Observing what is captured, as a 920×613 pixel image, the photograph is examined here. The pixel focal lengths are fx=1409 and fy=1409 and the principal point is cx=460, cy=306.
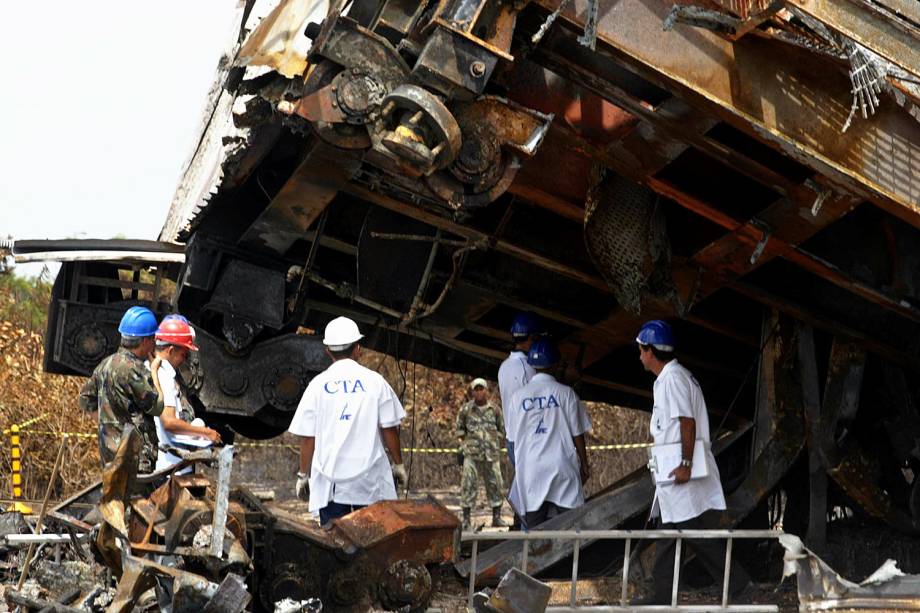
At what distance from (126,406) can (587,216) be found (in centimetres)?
263

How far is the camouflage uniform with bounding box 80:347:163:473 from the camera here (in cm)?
715

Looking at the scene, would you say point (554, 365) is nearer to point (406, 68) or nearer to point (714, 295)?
point (714, 295)

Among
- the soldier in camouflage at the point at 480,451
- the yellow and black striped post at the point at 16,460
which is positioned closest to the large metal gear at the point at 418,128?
the yellow and black striped post at the point at 16,460

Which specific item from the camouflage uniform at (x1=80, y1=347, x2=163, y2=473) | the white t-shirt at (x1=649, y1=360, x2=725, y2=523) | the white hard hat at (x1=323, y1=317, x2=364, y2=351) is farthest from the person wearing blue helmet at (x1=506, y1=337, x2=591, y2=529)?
the camouflage uniform at (x1=80, y1=347, x2=163, y2=473)

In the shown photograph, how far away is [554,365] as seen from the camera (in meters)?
9.35

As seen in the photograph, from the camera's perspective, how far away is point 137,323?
24.7 feet

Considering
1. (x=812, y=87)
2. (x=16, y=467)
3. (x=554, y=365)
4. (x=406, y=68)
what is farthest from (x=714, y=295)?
(x=16, y=467)

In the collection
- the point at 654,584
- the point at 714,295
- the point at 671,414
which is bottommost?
the point at 654,584

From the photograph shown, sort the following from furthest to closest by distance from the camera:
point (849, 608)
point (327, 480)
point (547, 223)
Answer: point (547, 223) → point (327, 480) → point (849, 608)

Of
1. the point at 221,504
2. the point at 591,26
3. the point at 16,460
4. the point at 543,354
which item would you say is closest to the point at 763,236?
the point at 591,26

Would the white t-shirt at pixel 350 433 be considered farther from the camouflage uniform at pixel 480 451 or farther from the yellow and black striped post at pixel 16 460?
the camouflage uniform at pixel 480 451

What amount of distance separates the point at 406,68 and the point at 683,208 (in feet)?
7.76

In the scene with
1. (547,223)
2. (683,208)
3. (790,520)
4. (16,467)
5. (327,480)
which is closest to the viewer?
(327,480)

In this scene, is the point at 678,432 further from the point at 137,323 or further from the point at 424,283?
the point at 137,323
